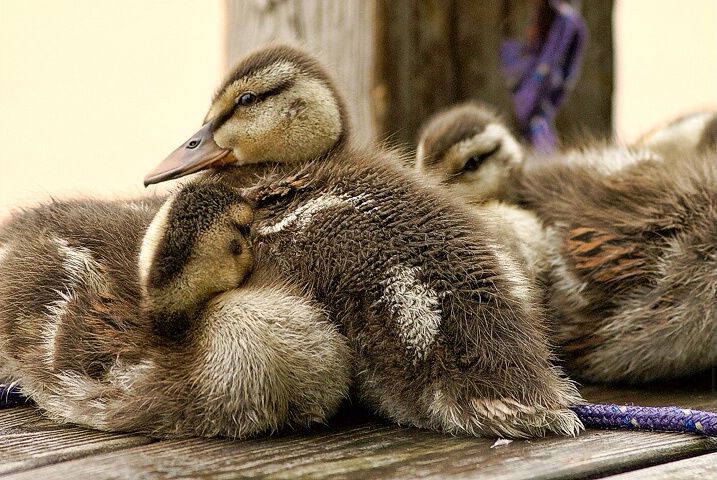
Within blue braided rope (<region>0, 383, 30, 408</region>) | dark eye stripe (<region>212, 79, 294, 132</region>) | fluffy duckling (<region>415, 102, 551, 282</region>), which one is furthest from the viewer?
fluffy duckling (<region>415, 102, 551, 282</region>)

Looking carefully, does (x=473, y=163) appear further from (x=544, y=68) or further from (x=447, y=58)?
(x=544, y=68)

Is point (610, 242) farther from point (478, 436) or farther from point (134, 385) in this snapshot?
point (134, 385)

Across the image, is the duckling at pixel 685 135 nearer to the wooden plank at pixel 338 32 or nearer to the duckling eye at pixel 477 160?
the duckling eye at pixel 477 160

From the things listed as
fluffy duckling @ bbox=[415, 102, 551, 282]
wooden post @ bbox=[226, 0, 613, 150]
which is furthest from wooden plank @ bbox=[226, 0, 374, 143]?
fluffy duckling @ bbox=[415, 102, 551, 282]

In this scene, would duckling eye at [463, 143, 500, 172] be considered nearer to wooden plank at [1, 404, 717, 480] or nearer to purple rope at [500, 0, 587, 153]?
purple rope at [500, 0, 587, 153]

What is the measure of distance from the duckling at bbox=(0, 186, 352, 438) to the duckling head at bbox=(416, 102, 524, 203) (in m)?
0.90

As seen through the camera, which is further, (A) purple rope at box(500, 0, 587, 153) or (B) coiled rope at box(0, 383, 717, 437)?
(A) purple rope at box(500, 0, 587, 153)

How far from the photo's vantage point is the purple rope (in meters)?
3.34

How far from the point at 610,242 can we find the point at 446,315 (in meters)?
0.75

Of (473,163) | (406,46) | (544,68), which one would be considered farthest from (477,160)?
(544,68)

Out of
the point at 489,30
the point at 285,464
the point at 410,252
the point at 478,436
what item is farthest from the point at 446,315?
the point at 489,30

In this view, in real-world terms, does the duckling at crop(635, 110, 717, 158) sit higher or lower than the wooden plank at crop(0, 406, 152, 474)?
higher

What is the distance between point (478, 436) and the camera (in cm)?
170

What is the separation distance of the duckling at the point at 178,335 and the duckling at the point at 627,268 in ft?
2.16
